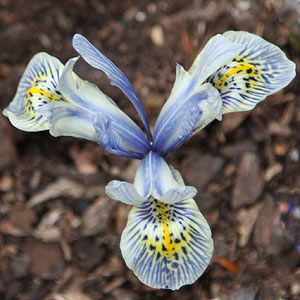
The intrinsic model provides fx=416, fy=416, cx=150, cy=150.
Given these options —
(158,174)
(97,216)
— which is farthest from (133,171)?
(158,174)

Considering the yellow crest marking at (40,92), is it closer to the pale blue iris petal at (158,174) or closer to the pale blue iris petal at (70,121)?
the pale blue iris petal at (70,121)

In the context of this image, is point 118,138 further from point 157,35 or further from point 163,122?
point 157,35

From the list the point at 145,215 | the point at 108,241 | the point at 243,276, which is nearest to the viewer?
the point at 145,215

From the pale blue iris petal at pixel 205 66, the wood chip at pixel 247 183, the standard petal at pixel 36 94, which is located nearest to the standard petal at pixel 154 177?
the pale blue iris petal at pixel 205 66

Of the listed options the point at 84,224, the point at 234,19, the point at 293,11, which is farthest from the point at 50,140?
the point at 293,11

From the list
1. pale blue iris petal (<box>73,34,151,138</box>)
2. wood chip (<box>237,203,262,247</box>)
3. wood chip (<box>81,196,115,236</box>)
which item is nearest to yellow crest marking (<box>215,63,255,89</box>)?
pale blue iris petal (<box>73,34,151,138</box>)

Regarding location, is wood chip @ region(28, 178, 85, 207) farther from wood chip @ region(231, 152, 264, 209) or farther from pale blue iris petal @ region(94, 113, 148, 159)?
wood chip @ region(231, 152, 264, 209)

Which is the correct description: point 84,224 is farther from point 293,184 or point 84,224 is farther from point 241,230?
point 293,184
